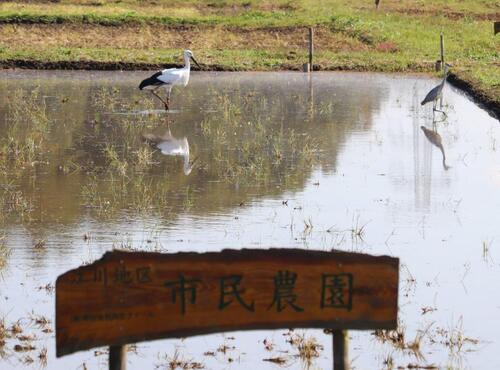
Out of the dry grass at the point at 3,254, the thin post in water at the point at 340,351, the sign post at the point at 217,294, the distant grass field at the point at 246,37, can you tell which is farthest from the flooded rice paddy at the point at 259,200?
the distant grass field at the point at 246,37

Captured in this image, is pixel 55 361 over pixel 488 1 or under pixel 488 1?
under

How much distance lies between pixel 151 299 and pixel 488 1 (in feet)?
144

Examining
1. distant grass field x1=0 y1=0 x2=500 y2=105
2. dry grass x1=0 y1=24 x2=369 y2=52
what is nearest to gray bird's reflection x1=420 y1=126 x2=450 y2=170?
distant grass field x1=0 y1=0 x2=500 y2=105

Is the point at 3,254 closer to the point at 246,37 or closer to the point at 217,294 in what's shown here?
the point at 217,294

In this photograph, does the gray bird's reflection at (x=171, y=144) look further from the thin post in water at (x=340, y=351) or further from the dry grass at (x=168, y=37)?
the dry grass at (x=168, y=37)

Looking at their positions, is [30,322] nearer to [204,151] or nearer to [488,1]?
[204,151]

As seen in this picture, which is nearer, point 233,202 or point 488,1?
point 233,202

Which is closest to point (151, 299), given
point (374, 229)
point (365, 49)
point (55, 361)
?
point (55, 361)

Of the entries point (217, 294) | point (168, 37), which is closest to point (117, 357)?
point (217, 294)

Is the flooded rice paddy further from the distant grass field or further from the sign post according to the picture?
the distant grass field

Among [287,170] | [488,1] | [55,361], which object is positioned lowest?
[55,361]

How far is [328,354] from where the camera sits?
23.2 ft

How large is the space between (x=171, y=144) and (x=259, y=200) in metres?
4.25

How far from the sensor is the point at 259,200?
1225 centimetres
